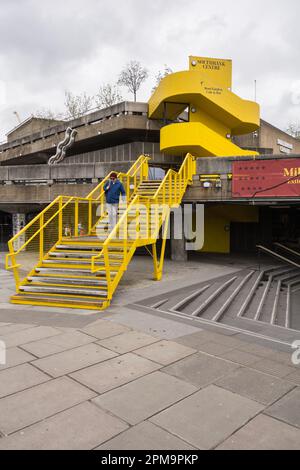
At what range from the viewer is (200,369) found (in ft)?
15.5

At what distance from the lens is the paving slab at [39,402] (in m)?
3.52

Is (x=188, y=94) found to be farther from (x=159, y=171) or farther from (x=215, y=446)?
(x=215, y=446)

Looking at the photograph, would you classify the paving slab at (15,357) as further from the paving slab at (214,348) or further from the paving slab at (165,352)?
the paving slab at (214,348)

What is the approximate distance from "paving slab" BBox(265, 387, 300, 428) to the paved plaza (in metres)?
0.01

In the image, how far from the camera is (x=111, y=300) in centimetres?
834

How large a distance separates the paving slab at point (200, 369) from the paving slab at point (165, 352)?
5.4 inches

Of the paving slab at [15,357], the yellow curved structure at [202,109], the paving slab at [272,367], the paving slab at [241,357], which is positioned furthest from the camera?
the yellow curved structure at [202,109]

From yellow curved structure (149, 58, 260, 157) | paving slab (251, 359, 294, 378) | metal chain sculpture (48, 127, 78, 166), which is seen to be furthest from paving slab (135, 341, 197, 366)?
metal chain sculpture (48, 127, 78, 166)

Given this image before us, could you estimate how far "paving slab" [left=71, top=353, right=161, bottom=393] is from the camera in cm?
431

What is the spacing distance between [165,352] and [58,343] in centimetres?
167

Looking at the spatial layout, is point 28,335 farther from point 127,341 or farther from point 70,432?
point 70,432

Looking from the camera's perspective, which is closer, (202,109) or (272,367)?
(272,367)

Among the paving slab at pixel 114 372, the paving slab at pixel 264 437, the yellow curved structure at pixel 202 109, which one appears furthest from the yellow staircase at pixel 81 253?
the yellow curved structure at pixel 202 109

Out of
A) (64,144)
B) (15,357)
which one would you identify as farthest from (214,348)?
(64,144)
